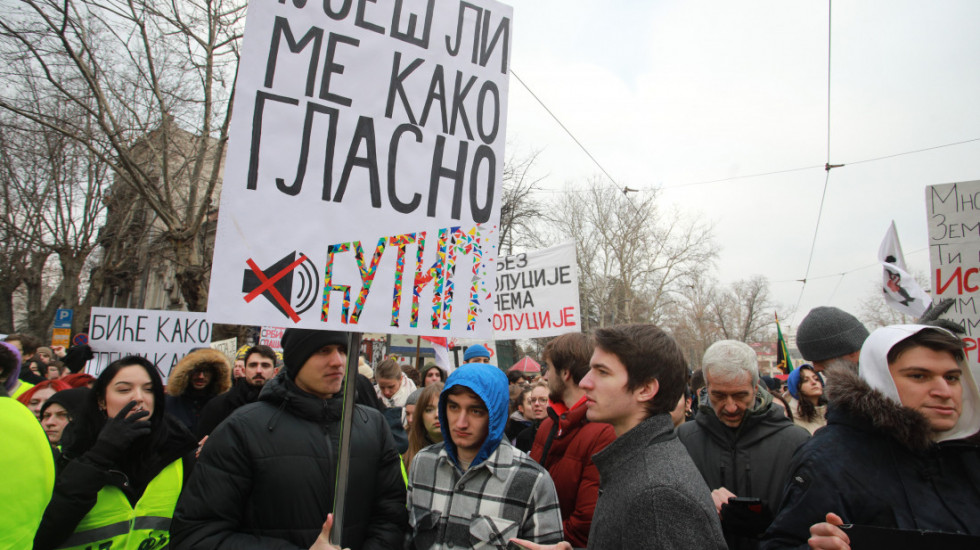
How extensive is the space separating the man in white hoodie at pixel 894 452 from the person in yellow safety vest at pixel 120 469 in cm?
242

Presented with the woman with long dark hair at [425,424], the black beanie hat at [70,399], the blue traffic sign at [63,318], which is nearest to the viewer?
the black beanie hat at [70,399]

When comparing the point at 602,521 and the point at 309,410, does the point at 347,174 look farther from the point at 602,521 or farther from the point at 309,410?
the point at 602,521

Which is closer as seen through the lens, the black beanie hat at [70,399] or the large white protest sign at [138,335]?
the black beanie hat at [70,399]

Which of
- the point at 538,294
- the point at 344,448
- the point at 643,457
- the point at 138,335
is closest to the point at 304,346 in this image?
the point at 344,448

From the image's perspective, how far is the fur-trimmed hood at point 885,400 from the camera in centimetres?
175

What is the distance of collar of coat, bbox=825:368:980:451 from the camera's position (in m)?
1.74

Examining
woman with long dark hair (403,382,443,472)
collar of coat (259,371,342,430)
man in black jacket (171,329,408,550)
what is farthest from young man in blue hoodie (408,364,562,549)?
woman with long dark hair (403,382,443,472)

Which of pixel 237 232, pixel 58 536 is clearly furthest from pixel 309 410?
pixel 58 536

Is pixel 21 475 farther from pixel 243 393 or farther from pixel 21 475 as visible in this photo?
pixel 243 393

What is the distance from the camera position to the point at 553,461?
2.96 meters

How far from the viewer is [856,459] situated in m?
1.78

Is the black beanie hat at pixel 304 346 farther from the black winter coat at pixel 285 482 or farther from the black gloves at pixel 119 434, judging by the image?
the black gloves at pixel 119 434

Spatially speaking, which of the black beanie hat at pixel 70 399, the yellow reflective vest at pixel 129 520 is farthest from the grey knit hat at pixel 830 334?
the black beanie hat at pixel 70 399

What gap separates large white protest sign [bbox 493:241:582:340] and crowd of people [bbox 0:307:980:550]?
3.78 meters
